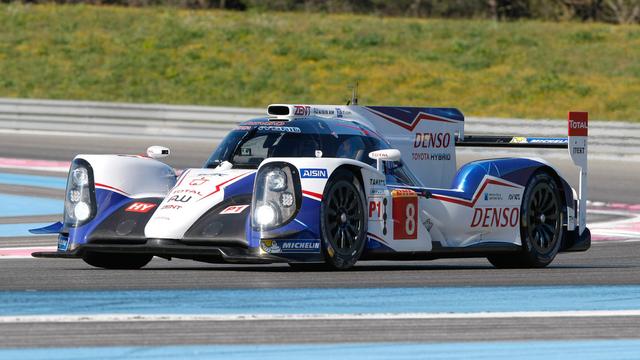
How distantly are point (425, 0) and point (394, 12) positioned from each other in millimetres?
1881

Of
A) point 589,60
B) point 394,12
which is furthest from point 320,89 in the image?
point 394,12

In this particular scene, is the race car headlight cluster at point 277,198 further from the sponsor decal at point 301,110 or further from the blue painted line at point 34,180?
the blue painted line at point 34,180

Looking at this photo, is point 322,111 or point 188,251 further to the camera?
point 322,111

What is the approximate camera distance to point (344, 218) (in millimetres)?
9883

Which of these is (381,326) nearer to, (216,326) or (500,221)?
(216,326)

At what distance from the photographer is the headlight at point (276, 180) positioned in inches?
376

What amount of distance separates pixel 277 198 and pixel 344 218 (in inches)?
22.6

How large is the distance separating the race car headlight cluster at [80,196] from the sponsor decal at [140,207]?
0.93ft

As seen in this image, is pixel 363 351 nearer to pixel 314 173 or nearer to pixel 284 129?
pixel 314 173

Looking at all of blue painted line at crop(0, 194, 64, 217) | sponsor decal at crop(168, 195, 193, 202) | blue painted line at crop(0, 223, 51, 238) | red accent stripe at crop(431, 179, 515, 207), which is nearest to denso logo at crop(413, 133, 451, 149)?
red accent stripe at crop(431, 179, 515, 207)

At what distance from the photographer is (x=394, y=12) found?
57.4m

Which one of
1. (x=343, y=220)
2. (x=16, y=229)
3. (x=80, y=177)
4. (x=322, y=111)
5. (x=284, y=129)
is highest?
(x=322, y=111)

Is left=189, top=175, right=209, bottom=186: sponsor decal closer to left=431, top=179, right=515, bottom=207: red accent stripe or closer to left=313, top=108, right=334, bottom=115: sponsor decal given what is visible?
left=313, top=108, right=334, bottom=115: sponsor decal

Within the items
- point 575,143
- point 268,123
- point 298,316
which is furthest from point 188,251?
point 575,143
